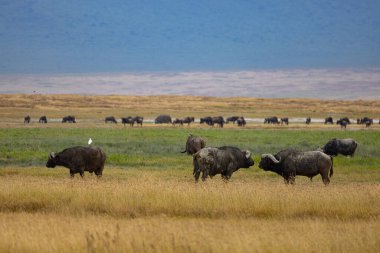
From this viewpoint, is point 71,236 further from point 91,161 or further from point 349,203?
point 91,161

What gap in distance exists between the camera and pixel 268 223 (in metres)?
14.6

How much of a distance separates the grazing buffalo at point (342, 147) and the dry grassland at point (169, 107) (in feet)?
272

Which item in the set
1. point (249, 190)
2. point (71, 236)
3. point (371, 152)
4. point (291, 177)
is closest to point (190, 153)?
point (371, 152)

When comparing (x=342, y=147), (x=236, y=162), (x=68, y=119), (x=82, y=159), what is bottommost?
(x=68, y=119)

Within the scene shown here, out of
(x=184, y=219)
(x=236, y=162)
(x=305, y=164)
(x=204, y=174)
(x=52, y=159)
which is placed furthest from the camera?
(x=52, y=159)

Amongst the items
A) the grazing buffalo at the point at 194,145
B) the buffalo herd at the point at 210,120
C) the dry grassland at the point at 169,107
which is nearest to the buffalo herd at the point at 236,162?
the grazing buffalo at the point at 194,145

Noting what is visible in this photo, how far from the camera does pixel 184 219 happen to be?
15383 millimetres

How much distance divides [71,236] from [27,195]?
5.62m

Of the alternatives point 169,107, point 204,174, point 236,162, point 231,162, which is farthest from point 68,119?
point 204,174

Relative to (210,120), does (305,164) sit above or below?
above

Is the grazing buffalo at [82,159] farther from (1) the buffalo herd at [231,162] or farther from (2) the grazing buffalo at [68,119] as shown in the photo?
(2) the grazing buffalo at [68,119]

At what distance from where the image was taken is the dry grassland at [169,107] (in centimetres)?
13085

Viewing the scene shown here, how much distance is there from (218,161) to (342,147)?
59.4ft

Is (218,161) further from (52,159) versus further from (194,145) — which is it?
(194,145)
